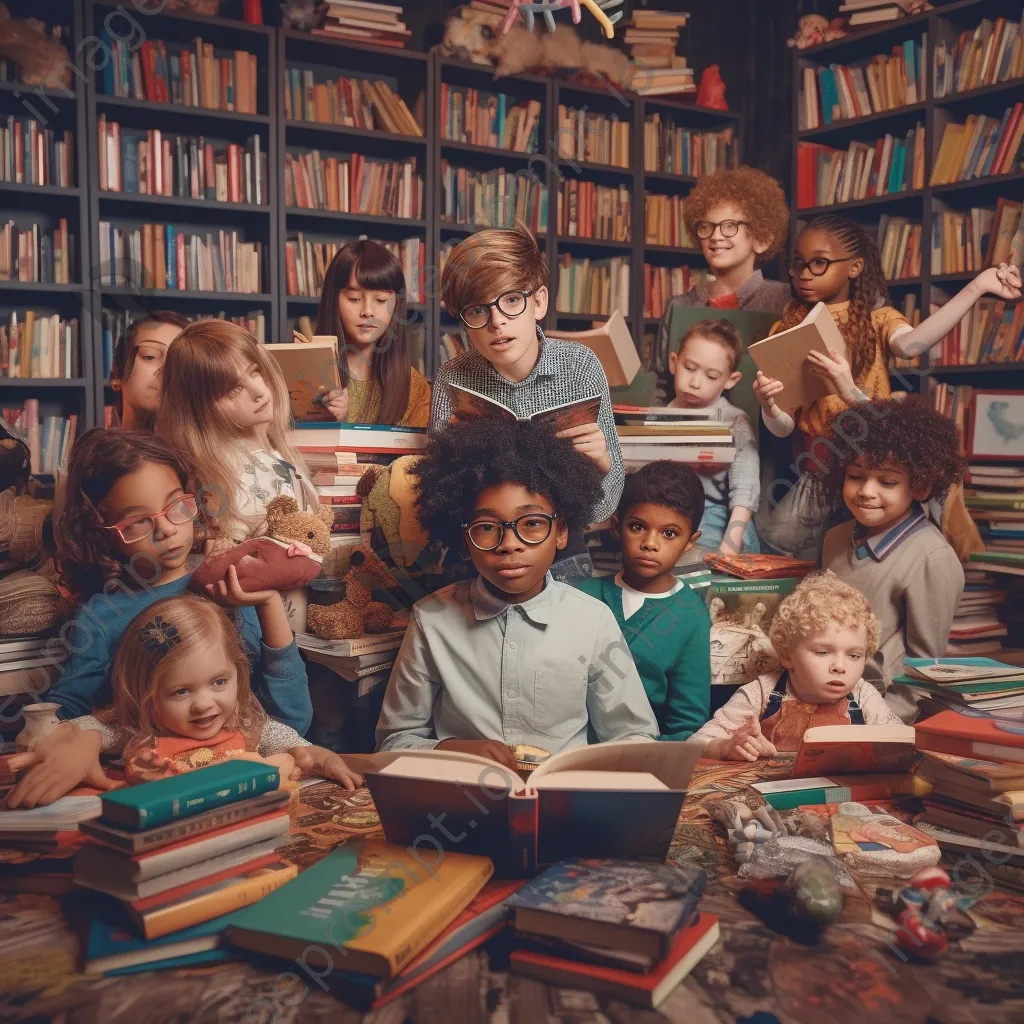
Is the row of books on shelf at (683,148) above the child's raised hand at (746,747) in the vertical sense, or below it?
above

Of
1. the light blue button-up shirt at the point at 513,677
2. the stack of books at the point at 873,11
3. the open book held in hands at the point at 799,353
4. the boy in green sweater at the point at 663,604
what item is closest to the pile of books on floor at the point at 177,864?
the light blue button-up shirt at the point at 513,677

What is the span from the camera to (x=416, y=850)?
1.39m

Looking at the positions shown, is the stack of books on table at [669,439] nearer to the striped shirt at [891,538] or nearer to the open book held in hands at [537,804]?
the striped shirt at [891,538]

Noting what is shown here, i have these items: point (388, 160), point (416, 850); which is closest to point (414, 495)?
point (416, 850)

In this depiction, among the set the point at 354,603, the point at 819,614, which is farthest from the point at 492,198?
the point at 819,614

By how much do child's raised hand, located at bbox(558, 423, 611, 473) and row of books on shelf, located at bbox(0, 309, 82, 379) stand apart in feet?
9.31

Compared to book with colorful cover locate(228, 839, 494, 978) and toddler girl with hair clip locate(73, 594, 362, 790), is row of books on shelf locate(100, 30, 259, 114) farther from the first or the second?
book with colorful cover locate(228, 839, 494, 978)

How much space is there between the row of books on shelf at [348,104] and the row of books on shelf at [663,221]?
1304 mm

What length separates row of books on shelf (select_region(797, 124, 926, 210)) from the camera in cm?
461

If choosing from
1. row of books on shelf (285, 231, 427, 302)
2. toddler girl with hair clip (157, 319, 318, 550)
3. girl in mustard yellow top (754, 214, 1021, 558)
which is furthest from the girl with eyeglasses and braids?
row of books on shelf (285, 231, 427, 302)

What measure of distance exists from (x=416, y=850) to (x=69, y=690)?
2.69 feet

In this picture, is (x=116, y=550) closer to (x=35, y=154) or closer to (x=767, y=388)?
(x=767, y=388)

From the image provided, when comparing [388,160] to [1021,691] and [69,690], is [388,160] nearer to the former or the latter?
[69,690]

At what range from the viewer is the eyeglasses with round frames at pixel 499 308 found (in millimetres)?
2223
